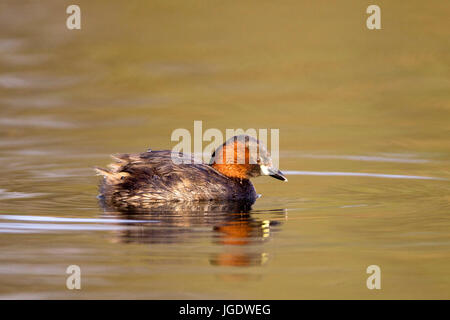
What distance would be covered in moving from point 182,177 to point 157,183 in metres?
0.26

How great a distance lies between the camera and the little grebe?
9.05 m

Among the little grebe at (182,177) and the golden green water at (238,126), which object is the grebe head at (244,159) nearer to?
the little grebe at (182,177)

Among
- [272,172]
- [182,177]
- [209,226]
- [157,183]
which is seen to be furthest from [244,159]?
[209,226]

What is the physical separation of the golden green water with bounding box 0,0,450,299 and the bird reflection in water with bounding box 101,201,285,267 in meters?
0.03

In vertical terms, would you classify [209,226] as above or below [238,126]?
below

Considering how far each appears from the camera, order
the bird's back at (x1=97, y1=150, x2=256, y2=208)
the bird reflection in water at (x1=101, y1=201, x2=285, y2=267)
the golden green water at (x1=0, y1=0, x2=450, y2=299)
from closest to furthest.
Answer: the golden green water at (x1=0, y1=0, x2=450, y2=299)
the bird reflection in water at (x1=101, y1=201, x2=285, y2=267)
the bird's back at (x1=97, y1=150, x2=256, y2=208)

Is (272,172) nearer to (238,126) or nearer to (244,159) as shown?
(244,159)

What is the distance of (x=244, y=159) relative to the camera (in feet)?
31.4

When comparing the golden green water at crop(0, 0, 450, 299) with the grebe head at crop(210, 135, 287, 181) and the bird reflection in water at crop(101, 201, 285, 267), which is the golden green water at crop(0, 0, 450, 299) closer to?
the bird reflection in water at crop(101, 201, 285, 267)

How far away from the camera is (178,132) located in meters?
12.7

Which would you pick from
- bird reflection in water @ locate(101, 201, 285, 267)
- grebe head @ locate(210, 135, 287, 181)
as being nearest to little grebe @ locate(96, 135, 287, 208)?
grebe head @ locate(210, 135, 287, 181)
